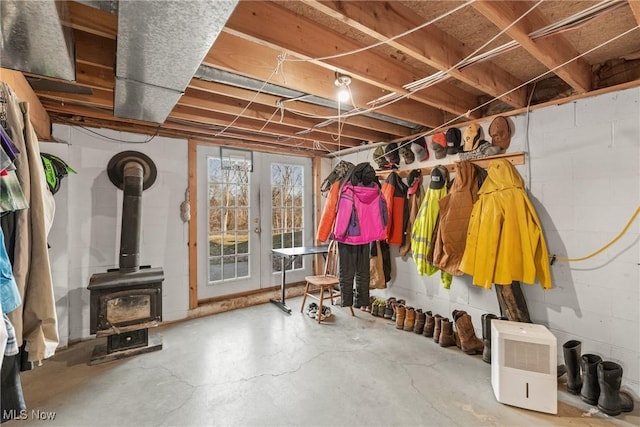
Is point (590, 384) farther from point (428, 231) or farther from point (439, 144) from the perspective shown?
point (439, 144)

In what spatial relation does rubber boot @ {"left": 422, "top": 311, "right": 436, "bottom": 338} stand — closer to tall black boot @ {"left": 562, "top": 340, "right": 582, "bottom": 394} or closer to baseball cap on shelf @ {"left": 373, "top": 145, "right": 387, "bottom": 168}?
tall black boot @ {"left": 562, "top": 340, "right": 582, "bottom": 394}

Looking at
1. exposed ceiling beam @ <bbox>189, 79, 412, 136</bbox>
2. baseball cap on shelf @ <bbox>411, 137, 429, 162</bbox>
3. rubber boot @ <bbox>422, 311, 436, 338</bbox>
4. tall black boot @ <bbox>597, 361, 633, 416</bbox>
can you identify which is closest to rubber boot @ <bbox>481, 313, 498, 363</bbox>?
A: rubber boot @ <bbox>422, 311, 436, 338</bbox>

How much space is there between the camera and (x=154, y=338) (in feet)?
9.66

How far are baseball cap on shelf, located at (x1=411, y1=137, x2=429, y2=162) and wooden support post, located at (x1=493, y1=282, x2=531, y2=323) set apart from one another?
1.60 metres

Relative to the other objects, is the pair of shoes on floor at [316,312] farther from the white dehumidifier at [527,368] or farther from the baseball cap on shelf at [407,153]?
the baseball cap on shelf at [407,153]

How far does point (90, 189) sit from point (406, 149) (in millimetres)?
3552

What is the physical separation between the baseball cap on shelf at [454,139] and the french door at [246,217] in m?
2.32

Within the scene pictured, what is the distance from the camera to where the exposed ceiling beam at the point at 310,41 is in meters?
1.45

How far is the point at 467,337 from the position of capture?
8.96 ft

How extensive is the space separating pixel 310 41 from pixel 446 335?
110 inches

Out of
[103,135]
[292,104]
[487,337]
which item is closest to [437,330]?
[487,337]

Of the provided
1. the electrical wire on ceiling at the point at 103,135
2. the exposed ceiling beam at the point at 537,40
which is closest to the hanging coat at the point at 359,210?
the exposed ceiling beam at the point at 537,40

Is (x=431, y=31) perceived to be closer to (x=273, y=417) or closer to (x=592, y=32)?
(x=592, y=32)

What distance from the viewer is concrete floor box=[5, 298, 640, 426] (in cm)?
186
